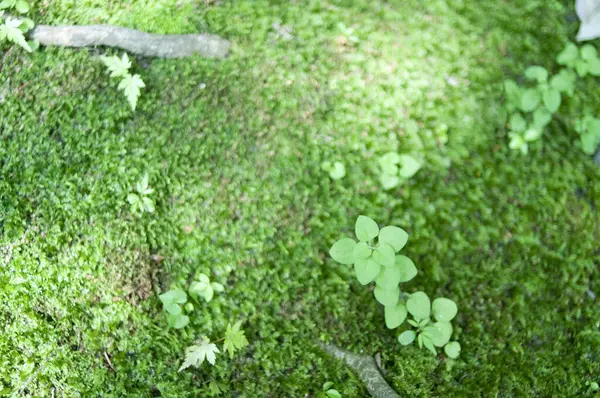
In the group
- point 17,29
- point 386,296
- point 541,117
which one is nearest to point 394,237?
point 386,296

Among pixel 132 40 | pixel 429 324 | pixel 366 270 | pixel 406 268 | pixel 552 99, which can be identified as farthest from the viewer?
pixel 552 99

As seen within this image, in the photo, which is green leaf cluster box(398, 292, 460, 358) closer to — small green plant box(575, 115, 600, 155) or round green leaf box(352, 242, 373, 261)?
round green leaf box(352, 242, 373, 261)

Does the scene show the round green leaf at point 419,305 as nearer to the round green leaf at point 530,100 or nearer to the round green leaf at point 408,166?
the round green leaf at point 408,166

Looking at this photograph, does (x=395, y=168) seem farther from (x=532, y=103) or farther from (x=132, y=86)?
(x=132, y=86)

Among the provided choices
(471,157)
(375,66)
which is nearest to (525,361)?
(471,157)

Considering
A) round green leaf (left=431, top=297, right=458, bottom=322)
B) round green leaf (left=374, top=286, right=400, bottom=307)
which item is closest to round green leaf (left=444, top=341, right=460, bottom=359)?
round green leaf (left=431, top=297, right=458, bottom=322)

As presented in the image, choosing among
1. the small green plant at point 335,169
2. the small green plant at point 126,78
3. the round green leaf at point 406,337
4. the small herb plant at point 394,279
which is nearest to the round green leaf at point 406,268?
the small herb plant at point 394,279

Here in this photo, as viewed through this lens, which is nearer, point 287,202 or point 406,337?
point 406,337
